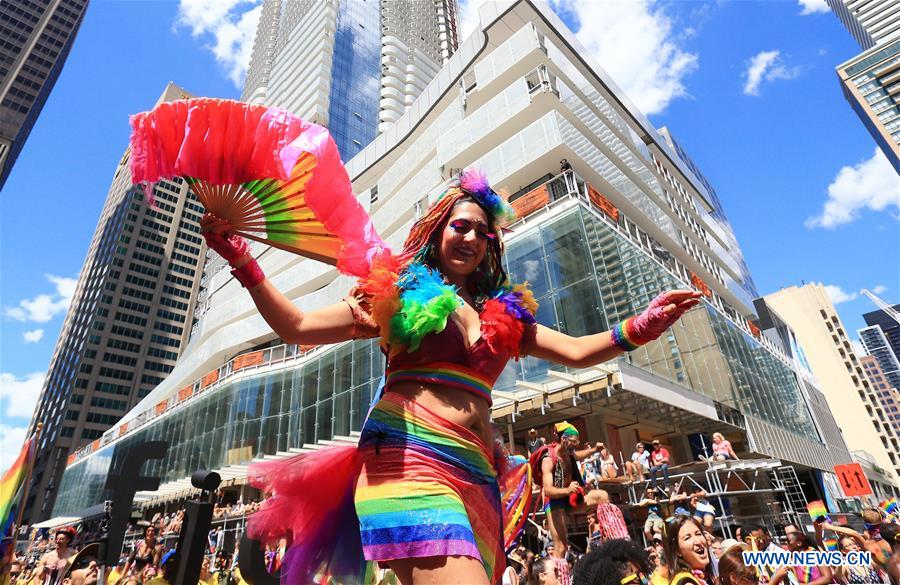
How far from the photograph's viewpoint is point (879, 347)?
144 meters

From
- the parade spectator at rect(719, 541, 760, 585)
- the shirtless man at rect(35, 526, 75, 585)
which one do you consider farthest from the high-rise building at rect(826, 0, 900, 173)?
the shirtless man at rect(35, 526, 75, 585)

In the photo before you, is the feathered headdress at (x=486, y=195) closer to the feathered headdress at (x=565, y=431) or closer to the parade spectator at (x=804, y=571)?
the feathered headdress at (x=565, y=431)

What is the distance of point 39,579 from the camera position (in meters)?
5.81

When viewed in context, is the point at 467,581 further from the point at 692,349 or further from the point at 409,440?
the point at 692,349

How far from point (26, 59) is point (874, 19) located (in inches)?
5880

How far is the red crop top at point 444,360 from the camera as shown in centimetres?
158

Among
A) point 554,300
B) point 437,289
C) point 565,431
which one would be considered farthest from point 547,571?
point 554,300

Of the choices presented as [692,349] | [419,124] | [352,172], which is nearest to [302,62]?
[352,172]

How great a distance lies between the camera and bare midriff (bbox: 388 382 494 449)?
1507 mm

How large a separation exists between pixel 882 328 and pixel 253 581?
20224cm

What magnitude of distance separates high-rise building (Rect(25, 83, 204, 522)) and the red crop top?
2866 inches

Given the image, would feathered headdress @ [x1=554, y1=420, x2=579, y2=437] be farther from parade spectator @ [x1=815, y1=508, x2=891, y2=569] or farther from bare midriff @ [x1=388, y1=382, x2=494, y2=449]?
parade spectator @ [x1=815, y1=508, x2=891, y2=569]

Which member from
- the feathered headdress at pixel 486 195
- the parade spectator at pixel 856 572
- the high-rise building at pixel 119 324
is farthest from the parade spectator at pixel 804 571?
the high-rise building at pixel 119 324

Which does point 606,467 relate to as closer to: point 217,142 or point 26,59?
point 217,142
